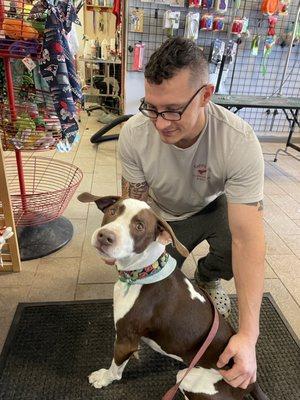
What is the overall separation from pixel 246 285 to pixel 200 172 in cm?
50

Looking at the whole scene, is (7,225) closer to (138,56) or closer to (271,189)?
(271,189)

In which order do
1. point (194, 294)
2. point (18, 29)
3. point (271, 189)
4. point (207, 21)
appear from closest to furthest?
1. point (194, 294)
2. point (18, 29)
3. point (271, 189)
4. point (207, 21)

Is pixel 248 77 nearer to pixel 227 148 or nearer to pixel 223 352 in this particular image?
pixel 227 148

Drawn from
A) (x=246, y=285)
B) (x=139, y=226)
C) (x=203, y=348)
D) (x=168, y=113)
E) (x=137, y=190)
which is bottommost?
(x=203, y=348)

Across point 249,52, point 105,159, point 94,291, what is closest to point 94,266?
point 94,291

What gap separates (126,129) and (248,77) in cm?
362

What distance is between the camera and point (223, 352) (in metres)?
1.01

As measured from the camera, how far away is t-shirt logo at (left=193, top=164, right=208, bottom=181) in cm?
135

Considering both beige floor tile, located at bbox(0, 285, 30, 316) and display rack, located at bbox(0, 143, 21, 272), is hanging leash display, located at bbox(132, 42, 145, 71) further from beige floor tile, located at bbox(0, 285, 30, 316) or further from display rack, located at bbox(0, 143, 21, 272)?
beige floor tile, located at bbox(0, 285, 30, 316)

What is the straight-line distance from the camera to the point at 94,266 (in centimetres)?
195

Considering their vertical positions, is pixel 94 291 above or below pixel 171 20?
below

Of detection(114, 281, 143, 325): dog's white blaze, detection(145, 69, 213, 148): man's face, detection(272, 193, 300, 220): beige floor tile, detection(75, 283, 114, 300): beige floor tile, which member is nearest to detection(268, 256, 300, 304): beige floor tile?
detection(272, 193, 300, 220): beige floor tile

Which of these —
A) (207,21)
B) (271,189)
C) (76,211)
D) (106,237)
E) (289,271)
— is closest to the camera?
(106,237)

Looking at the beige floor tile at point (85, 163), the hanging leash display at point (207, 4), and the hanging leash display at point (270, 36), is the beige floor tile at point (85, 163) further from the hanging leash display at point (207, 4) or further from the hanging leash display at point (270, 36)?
the hanging leash display at point (270, 36)
